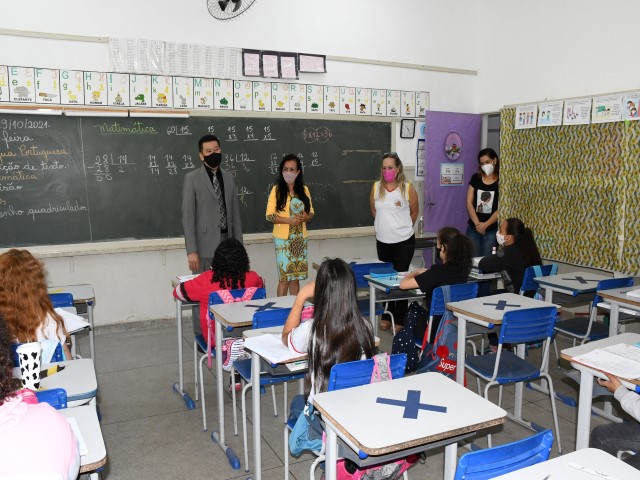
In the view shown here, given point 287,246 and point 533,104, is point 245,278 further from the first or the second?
point 533,104

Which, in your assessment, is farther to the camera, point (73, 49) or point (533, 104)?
point (533, 104)

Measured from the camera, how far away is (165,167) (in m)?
5.35

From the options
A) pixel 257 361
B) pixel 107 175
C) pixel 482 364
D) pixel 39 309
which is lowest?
pixel 482 364

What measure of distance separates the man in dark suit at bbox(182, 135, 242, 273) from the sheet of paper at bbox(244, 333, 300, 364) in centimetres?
214

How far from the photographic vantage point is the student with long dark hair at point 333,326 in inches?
89.9

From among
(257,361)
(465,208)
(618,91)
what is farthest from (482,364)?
(465,208)

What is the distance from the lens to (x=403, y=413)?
1.89 meters

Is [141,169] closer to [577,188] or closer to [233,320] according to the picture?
[233,320]

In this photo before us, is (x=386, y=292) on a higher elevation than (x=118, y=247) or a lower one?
lower

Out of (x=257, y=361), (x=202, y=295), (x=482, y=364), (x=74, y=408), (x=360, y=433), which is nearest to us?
(x=360, y=433)

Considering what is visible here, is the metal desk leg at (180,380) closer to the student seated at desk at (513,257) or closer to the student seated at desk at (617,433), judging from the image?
the student seated at desk at (513,257)

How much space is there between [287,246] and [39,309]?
9.08 feet

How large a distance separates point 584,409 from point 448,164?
4587 millimetres

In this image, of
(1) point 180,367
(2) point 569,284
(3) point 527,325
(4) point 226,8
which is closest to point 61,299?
(1) point 180,367
